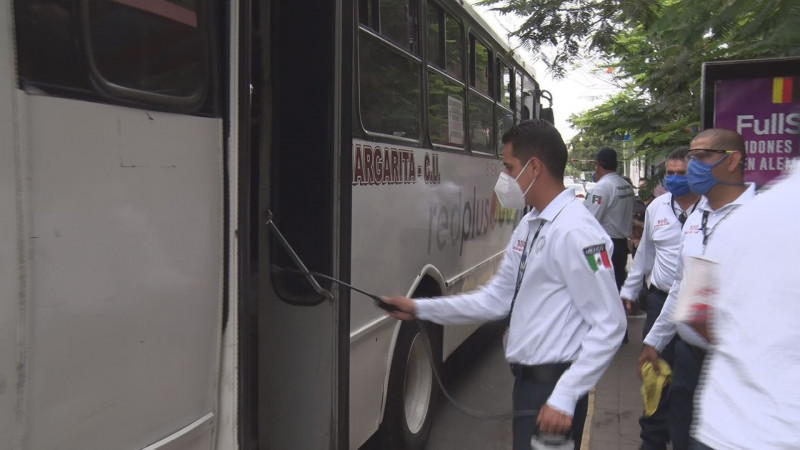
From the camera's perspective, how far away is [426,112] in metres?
Result: 4.48

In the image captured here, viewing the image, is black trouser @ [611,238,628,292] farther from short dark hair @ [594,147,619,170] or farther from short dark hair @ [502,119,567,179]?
short dark hair @ [502,119,567,179]

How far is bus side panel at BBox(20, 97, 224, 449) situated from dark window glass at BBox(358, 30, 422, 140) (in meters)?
1.34

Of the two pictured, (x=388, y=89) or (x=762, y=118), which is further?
(x=762, y=118)

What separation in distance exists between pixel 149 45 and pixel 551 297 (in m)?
1.58

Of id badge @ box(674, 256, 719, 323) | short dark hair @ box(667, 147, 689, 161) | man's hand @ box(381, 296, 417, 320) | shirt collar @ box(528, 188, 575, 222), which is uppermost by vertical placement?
short dark hair @ box(667, 147, 689, 161)

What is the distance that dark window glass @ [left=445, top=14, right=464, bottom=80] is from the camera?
4.99 m

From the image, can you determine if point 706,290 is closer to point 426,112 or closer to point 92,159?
point 92,159

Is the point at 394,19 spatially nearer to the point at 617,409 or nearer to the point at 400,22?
the point at 400,22

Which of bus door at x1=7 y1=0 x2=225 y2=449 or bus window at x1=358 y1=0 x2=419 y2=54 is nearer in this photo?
bus door at x1=7 y1=0 x2=225 y2=449

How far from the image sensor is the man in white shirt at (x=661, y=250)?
3.95 m

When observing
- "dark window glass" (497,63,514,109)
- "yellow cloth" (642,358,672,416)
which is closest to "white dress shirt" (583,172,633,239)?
"dark window glass" (497,63,514,109)

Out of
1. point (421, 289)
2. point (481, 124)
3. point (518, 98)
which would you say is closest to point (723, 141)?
point (421, 289)

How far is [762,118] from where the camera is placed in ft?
15.0

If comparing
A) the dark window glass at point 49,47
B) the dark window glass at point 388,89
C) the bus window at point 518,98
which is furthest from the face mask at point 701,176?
the bus window at point 518,98
